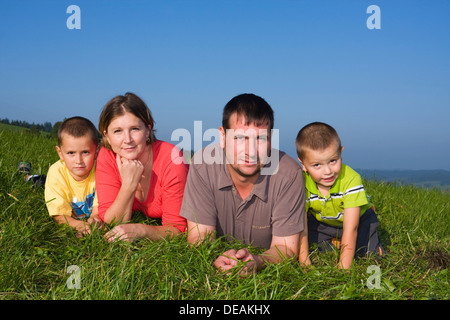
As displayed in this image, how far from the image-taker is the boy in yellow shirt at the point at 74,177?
4941 mm

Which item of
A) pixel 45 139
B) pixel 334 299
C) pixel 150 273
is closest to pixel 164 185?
pixel 150 273

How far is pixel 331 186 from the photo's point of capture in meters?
4.53

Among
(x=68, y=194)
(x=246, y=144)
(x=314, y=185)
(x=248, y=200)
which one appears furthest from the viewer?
(x=68, y=194)

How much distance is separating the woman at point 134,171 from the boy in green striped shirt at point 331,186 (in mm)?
1473

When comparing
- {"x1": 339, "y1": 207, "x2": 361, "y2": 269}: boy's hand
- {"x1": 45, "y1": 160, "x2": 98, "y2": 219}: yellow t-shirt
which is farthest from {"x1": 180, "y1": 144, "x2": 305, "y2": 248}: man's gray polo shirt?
{"x1": 45, "y1": 160, "x2": 98, "y2": 219}: yellow t-shirt

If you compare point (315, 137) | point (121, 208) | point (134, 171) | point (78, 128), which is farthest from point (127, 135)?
point (315, 137)

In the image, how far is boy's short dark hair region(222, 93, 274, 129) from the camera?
380 cm

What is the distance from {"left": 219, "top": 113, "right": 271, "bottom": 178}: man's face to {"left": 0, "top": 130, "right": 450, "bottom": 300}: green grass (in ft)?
2.76

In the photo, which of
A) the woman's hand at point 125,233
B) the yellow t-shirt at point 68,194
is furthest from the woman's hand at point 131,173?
the yellow t-shirt at point 68,194

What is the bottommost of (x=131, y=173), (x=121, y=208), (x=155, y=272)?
(x=155, y=272)

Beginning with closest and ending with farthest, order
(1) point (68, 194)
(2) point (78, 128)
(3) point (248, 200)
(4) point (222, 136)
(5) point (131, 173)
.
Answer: (4) point (222, 136), (3) point (248, 200), (5) point (131, 173), (2) point (78, 128), (1) point (68, 194)

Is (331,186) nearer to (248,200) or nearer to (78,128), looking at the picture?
(248,200)

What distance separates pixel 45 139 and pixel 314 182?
9684 millimetres

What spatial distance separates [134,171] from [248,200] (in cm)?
136
